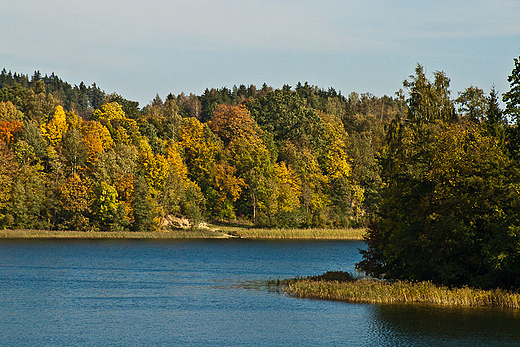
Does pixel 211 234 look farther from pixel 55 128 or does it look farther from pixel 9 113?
pixel 9 113

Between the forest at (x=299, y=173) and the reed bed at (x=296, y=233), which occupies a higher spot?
the forest at (x=299, y=173)

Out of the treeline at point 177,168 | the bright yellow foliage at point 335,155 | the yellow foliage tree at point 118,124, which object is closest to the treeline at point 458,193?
the treeline at point 177,168

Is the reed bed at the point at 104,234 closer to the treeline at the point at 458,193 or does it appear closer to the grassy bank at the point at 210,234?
the grassy bank at the point at 210,234

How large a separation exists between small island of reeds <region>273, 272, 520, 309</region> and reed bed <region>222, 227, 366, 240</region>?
Answer: 6199 centimetres

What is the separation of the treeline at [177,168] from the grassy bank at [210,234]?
9.94 ft

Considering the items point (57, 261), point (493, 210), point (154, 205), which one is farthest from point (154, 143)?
point (493, 210)

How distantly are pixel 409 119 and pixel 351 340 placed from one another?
19.2 meters

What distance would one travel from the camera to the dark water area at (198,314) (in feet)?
109

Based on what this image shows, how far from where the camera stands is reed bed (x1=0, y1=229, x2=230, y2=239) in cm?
10269

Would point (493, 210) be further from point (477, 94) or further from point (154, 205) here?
point (154, 205)

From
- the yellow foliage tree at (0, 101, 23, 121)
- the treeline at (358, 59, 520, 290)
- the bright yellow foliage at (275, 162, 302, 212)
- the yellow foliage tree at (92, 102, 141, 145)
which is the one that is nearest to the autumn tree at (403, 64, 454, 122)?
the treeline at (358, 59, 520, 290)

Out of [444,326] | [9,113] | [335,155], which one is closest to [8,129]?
[9,113]

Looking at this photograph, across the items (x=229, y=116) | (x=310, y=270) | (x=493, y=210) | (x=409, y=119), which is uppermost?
(x=229, y=116)

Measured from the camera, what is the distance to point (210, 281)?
2175 inches
